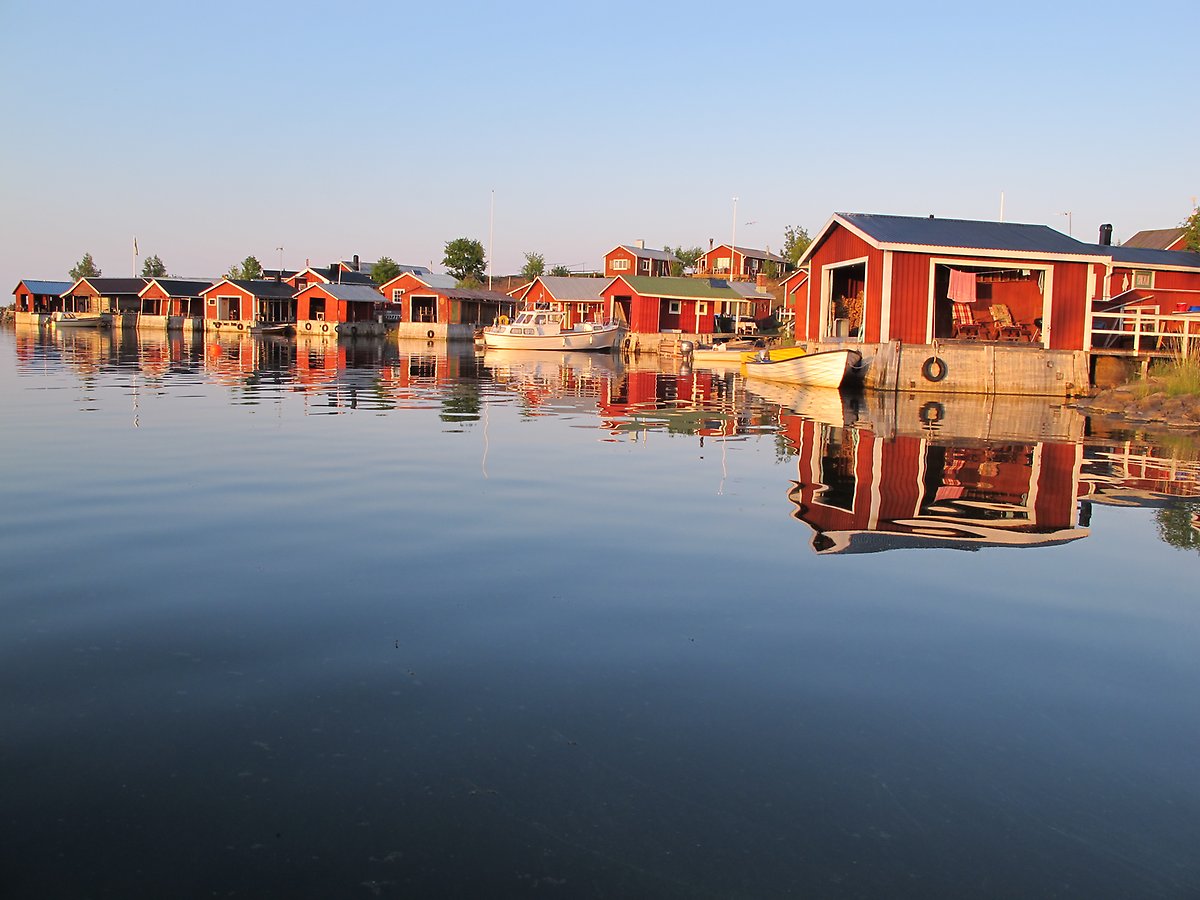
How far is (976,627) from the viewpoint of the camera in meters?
6.96

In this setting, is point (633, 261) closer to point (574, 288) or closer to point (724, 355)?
point (574, 288)

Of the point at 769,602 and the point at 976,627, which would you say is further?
the point at 769,602

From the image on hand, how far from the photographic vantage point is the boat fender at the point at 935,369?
30234mm

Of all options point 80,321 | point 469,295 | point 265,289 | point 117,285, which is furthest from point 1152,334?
point 117,285

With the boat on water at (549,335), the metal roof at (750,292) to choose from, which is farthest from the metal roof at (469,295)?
the metal roof at (750,292)

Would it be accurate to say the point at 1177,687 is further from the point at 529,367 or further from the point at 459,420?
the point at 529,367

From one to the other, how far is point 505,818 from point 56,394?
24.0m

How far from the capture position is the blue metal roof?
356 feet

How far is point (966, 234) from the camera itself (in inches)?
1245

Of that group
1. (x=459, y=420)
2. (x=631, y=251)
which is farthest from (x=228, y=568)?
(x=631, y=251)

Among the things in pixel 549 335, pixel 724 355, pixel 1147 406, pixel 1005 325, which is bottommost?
pixel 1147 406

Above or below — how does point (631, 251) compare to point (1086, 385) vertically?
above

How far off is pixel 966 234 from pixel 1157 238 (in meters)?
36.4

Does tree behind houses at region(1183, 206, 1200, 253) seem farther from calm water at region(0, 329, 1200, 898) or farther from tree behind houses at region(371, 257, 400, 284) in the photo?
tree behind houses at region(371, 257, 400, 284)
